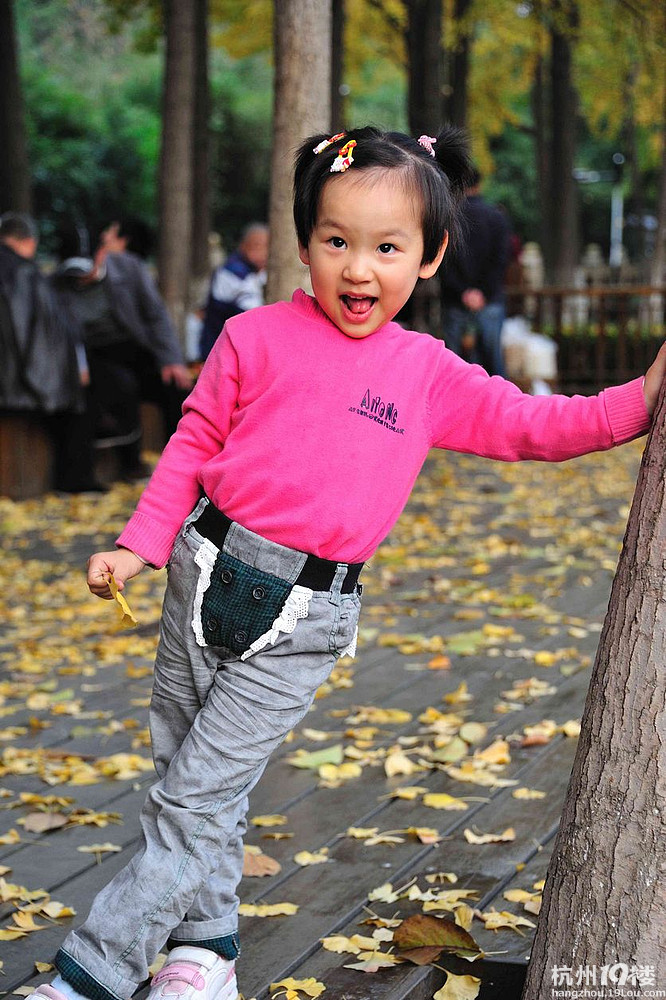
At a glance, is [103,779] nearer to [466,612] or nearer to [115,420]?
[466,612]

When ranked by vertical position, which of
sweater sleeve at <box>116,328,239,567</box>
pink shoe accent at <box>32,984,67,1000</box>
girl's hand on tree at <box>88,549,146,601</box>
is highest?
sweater sleeve at <box>116,328,239,567</box>

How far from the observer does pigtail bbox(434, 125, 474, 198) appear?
244 centimetres

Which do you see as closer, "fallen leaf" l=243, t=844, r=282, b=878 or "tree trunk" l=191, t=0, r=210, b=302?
"fallen leaf" l=243, t=844, r=282, b=878

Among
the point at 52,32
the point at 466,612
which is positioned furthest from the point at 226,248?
the point at 466,612

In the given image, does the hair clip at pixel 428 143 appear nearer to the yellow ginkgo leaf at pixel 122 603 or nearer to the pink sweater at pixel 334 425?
the pink sweater at pixel 334 425

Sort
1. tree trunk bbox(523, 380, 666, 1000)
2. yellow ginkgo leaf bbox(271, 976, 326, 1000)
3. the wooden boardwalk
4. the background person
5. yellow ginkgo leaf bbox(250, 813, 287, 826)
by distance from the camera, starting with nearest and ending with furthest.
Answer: tree trunk bbox(523, 380, 666, 1000), yellow ginkgo leaf bbox(271, 976, 326, 1000), the wooden boardwalk, yellow ginkgo leaf bbox(250, 813, 287, 826), the background person

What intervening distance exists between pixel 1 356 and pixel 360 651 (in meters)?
4.48

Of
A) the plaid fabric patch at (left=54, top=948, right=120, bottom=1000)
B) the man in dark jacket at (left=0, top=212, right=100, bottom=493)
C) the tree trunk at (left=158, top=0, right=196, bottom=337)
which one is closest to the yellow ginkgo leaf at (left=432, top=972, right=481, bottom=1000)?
the plaid fabric patch at (left=54, top=948, right=120, bottom=1000)

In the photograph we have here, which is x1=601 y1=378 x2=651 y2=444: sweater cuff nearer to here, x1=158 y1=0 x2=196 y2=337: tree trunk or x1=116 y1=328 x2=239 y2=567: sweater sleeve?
x1=116 y1=328 x2=239 y2=567: sweater sleeve

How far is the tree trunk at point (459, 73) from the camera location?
57.5ft

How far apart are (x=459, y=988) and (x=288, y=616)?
2.71 ft

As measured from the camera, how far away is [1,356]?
8.66 meters

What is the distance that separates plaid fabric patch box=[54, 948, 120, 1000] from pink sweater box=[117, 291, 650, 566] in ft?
2.43

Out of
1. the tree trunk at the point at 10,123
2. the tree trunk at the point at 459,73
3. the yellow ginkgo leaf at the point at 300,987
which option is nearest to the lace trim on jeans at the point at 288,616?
the yellow ginkgo leaf at the point at 300,987
